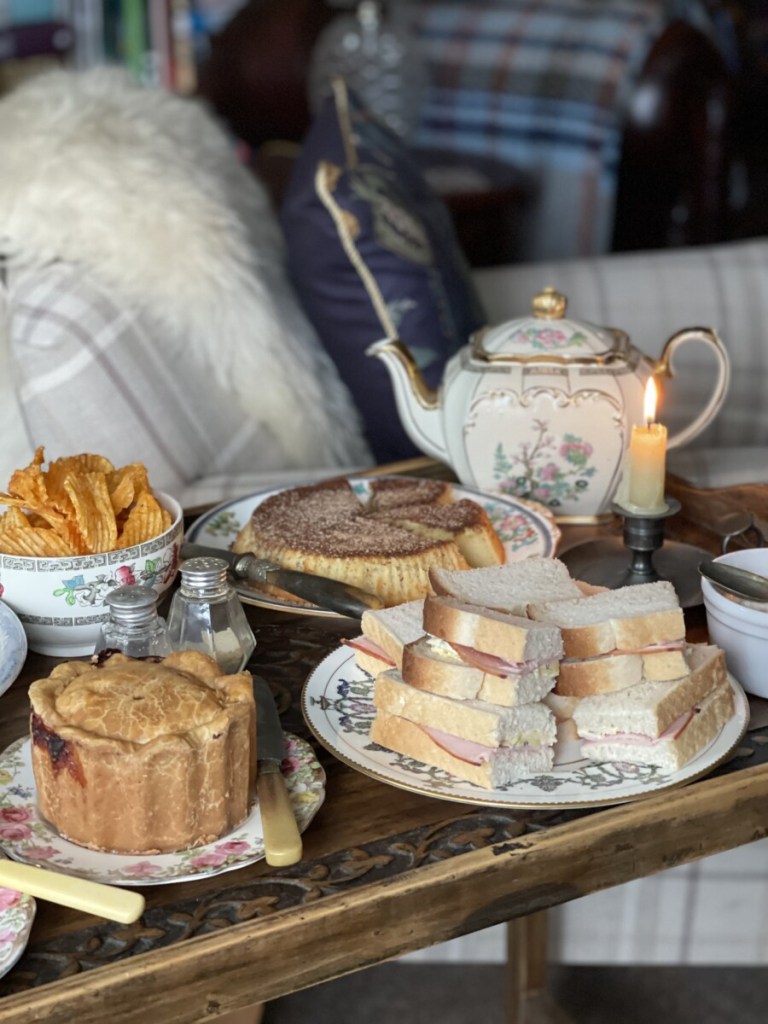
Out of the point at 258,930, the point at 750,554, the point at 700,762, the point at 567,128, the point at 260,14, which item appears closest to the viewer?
the point at 258,930

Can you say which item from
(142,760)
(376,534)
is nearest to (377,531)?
(376,534)

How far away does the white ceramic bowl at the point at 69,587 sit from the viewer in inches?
37.3

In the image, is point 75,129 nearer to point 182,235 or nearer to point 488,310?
point 182,235

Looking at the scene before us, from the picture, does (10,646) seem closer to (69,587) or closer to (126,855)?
(69,587)

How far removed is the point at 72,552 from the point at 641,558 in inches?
18.2

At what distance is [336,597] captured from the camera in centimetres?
99

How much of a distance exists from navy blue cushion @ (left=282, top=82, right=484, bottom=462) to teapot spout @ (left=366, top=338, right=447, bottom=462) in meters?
0.41

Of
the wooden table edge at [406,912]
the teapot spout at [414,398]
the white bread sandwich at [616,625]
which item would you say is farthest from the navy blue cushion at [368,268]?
the wooden table edge at [406,912]

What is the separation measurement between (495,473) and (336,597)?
0.31 m

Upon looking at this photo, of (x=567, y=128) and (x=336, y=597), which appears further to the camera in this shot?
(x=567, y=128)

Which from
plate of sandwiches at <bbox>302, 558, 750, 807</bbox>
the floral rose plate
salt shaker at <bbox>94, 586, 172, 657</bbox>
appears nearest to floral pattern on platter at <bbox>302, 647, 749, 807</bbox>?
plate of sandwiches at <bbox>302, 558, 750, 807</bbox>

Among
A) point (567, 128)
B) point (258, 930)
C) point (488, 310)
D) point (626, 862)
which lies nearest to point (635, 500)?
point (626, 862)

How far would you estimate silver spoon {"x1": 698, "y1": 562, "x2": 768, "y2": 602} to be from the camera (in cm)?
94

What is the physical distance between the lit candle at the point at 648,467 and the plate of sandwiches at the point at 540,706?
0.16m
